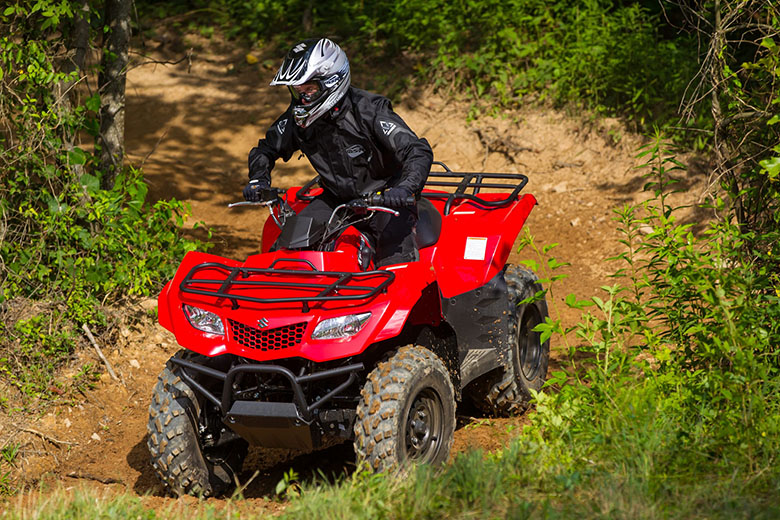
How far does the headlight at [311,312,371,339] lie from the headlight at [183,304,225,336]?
0.48m

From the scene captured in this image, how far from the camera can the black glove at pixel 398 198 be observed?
4.55 metres

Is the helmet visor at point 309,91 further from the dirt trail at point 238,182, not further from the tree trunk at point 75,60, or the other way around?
the tree trunk at point 75,60

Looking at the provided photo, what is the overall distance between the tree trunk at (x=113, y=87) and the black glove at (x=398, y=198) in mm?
3482

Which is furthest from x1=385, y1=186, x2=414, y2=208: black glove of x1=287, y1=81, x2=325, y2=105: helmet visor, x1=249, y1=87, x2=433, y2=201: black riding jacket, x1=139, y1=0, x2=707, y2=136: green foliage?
x1=139, y1=0, x2=707, y2=136: green foliage

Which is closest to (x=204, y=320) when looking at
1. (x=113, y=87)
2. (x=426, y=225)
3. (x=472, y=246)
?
(x=426, y=225)

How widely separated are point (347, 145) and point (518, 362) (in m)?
1.71

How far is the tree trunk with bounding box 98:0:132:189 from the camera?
7266 mm

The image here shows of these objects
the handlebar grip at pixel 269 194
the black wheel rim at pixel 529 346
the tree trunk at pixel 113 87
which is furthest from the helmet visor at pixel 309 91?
the tree trunk at pixel 113 87

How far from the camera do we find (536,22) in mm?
11383

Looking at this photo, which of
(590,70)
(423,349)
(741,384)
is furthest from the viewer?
(590,70)

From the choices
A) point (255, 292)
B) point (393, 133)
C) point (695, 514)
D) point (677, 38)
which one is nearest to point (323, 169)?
point (393, 133)

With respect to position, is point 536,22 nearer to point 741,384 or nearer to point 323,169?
point 323,169

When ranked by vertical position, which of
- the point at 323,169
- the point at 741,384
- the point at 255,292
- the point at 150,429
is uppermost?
the point at 323,169

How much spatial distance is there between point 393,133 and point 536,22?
278 inches
